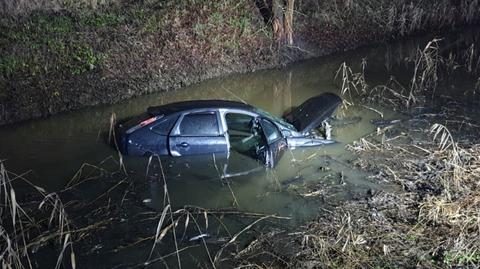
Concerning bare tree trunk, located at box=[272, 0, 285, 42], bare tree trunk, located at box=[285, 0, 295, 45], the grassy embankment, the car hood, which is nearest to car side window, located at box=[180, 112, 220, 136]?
the car hood

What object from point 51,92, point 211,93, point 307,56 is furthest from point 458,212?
point 307,56

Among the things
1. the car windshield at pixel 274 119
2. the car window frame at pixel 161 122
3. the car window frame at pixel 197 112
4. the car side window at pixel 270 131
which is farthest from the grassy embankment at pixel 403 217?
the car window frame at pixel 161 122

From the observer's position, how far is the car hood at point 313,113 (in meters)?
11.5

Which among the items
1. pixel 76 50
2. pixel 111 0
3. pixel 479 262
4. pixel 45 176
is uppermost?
pixel 111 0

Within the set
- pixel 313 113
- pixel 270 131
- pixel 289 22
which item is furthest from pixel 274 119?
pixel 289 22

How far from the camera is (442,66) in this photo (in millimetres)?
18672

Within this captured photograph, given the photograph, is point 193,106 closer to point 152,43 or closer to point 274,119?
point 274,119

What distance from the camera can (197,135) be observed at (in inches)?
412

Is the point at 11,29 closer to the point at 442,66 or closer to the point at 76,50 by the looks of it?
the point at 76,50

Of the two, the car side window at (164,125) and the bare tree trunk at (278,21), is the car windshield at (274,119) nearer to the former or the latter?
the car side window at (164,125)

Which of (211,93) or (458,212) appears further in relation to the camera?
(211,93)

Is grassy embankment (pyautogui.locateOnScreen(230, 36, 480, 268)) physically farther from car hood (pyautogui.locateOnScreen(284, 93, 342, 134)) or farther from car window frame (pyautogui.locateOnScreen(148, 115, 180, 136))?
car window frame (pyautogui.locateOnScreen(148, 115, 180, 136))

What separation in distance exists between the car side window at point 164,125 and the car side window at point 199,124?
0.74 ft

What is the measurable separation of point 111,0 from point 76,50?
3.91 metres
